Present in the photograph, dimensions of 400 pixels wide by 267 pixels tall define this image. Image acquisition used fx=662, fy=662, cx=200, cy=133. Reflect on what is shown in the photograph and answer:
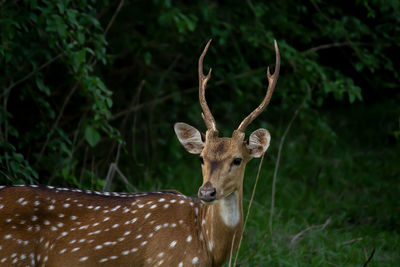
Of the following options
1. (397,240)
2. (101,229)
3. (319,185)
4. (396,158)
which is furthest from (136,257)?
(396,158)

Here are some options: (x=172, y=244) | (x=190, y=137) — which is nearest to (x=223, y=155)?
(x=190, y=137)

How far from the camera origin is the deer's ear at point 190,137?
168 inches

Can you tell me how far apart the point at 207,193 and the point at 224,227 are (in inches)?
15.7

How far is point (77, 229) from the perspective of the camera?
13.5 ft

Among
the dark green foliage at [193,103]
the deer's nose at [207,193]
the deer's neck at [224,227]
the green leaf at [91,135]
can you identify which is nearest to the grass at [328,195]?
the dark green foliage at [193,103]

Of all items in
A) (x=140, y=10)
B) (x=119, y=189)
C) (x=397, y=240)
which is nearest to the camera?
(x=397, y=240)

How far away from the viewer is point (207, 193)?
3.72 metres

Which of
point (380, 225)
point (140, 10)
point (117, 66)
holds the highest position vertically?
point (140, 10)

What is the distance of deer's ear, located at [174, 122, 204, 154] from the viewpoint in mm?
4262

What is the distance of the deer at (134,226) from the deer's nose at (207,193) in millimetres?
120

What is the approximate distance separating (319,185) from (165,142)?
172cm

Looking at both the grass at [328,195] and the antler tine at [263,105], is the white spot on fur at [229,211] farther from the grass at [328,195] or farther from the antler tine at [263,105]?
the grass at [328,195]

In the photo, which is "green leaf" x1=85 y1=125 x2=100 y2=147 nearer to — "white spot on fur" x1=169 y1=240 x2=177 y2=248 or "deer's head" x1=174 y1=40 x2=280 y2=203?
"deer's head" x1=174 y1=40 x2=280 y2=203

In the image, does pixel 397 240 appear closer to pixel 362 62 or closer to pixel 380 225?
pixel 380 225
